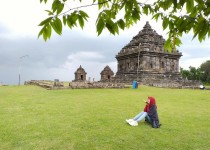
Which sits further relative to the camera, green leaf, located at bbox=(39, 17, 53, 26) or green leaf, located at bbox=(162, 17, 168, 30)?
green leaf, located at bbox=(162, 17, 168, 30)

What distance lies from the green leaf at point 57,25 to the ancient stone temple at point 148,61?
3663 cm

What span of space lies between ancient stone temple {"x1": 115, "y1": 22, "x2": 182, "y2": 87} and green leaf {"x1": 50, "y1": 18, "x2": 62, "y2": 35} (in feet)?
120

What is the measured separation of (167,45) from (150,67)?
39938 millimetres

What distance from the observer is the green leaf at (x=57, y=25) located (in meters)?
3.01

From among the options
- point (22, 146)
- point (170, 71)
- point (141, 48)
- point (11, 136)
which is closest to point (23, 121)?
point (11, 136)

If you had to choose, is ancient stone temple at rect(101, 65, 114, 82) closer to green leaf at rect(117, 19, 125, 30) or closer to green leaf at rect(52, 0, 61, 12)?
green leaf at rect(117, 19, 125, 30)

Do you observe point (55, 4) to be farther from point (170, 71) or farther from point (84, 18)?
point (170, 71)

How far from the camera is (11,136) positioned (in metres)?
7.98

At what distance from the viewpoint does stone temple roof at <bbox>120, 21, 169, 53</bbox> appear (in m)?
43.5

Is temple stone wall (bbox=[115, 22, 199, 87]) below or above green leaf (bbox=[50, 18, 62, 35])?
above

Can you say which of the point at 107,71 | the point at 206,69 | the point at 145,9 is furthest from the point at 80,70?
the point at 145,9

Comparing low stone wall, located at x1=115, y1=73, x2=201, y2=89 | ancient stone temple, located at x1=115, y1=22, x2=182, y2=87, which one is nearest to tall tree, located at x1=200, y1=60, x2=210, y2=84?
ancient stone temple, located at x1=115, y1=22, x2=182, y2=87

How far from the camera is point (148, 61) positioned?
4316 centimetres

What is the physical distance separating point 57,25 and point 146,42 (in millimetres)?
41887
